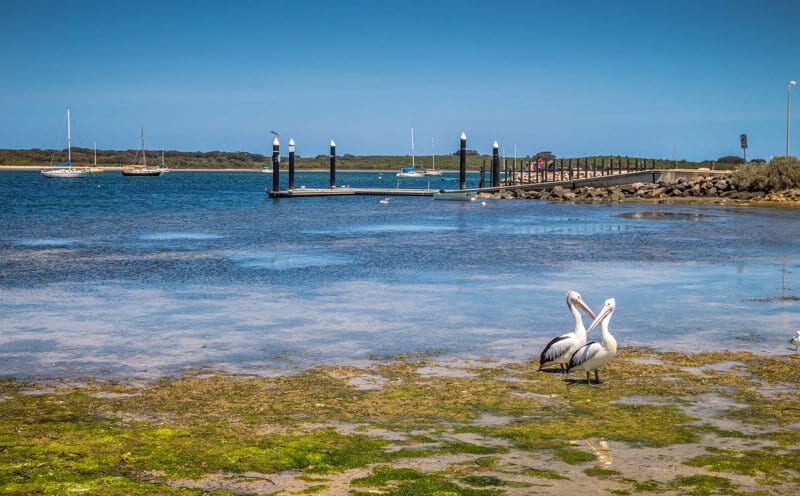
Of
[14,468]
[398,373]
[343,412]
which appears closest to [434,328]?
[398,373]

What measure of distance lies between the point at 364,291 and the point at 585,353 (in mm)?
7948

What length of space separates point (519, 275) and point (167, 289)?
24.7 feet

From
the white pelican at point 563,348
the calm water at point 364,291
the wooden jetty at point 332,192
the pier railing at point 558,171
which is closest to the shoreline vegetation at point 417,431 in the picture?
the white pelican at point 563,348

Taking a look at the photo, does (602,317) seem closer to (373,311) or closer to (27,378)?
(373,311)

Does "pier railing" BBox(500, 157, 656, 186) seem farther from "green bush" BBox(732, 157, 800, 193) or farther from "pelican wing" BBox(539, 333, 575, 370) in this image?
"pelican wing" BBox(539, 333, 575, 370)

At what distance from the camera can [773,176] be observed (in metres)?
50.3

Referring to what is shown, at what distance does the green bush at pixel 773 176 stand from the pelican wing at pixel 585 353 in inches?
1760

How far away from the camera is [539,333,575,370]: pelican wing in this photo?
10.1 meters

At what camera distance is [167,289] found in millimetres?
17516

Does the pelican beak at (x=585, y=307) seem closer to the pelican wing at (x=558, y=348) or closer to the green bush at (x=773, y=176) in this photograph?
the pelican wing at (x=558, y=348)

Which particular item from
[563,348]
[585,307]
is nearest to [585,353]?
[563,348]

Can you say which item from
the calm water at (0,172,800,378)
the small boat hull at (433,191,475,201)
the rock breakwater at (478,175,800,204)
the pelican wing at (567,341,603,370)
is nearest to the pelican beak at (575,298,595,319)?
the pelican wing at (567,341,603,370)

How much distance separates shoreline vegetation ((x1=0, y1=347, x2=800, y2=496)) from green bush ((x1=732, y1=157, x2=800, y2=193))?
4283 centimetres

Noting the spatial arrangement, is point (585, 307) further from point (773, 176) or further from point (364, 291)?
point (773, 176)
